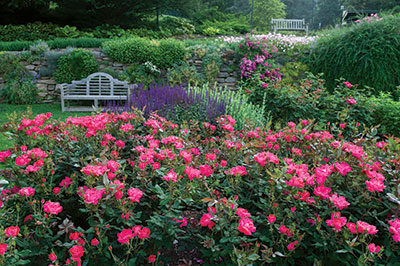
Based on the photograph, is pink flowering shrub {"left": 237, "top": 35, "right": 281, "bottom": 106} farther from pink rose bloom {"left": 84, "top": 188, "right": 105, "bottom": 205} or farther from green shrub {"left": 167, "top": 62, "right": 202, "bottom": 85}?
pink rose bloom {"left": 84, "top": 188, "right": 105, "bottom": 205}

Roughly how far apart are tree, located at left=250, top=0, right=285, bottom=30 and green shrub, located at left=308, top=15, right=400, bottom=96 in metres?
15.8

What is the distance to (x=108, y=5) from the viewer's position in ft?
38.5

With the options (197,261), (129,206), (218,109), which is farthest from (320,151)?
(218,109)

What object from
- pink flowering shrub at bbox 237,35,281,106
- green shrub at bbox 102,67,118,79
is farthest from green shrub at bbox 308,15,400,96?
green shrub at bbox 102,67,118,79

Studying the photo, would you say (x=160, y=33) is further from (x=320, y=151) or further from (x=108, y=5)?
(x=320, y=151)

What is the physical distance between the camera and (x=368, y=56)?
6703 mm

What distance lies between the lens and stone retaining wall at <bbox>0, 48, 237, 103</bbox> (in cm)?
778

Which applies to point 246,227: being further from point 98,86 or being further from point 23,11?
point 23,11

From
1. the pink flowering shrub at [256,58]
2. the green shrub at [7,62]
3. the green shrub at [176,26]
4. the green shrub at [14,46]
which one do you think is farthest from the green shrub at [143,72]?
the green shrub at [176,26]

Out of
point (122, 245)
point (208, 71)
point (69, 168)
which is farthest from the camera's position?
point (208, 71)

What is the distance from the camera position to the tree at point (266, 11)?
22031 millimetres

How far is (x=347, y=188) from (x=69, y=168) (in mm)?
1545

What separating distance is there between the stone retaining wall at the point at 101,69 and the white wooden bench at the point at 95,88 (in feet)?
1.68

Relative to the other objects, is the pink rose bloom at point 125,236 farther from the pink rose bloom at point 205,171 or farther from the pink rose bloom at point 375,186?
the pink rose bloom at point 375,186
